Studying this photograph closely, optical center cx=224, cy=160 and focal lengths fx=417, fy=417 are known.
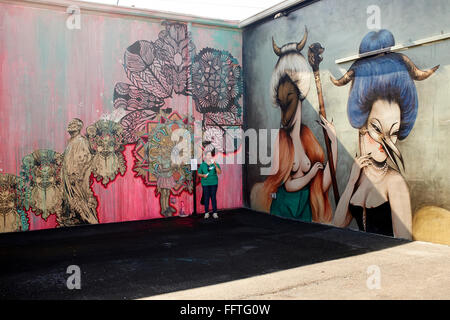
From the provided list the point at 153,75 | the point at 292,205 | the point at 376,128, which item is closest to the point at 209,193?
the point at 292,205

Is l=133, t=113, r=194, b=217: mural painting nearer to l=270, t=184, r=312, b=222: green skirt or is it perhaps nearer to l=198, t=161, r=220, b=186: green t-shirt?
l=198, t=161, r=220, b=186: green t-shirt

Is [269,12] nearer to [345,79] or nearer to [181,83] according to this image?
[181,83]

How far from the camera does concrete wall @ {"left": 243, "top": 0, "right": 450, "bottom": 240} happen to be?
24.3ft

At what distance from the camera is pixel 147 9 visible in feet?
35.0

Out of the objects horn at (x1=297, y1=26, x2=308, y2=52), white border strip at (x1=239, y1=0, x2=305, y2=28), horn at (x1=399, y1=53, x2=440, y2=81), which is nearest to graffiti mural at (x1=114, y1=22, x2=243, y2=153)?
white border strip at (x1=239, y1=0, x2=305, y2=28)

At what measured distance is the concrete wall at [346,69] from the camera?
740 centimetres

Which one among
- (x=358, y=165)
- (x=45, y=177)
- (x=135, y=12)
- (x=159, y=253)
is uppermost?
(x=135, y=12)

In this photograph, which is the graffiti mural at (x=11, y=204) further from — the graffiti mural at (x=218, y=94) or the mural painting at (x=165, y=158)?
the graffiti mural at (x=218, y=94)

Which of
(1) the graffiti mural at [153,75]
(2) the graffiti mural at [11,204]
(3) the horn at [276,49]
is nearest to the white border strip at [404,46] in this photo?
(3) the horn at [276,49]

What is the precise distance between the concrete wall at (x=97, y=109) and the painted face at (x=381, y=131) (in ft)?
15.1

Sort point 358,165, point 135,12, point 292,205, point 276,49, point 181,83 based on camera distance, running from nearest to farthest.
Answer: point 358,165 → point 135,12 → point 292,205 → point 276,49 → point 181,83

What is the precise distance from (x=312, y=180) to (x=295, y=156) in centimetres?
87

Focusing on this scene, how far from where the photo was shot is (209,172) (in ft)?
34.8
